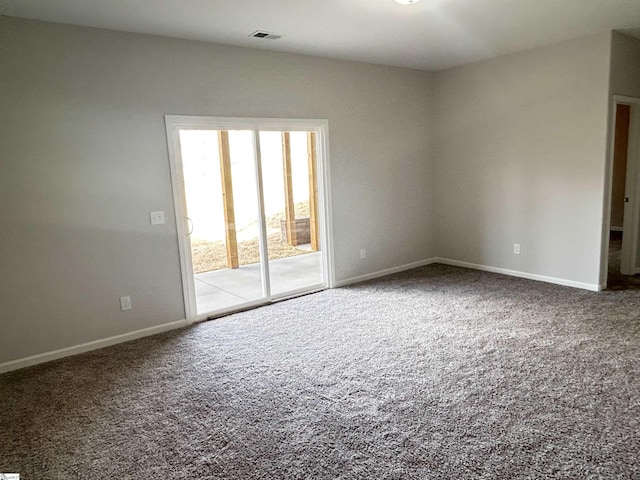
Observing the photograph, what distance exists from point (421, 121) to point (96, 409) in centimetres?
511

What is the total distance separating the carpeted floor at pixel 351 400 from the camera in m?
2.23

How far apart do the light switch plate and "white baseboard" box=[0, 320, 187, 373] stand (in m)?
0.98

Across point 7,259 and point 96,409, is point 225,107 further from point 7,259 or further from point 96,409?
point 96,409

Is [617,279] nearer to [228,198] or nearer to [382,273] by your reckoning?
[382,273]

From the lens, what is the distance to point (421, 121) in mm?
6094

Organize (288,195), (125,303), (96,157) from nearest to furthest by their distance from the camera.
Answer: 1. (96,157)
2. (125,303)
3. (288,195)

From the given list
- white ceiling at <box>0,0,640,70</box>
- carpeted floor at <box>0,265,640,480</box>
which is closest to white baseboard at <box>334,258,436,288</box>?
carpeted floor at <box>0,265,640,480</box>

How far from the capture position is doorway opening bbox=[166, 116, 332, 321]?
4.33 metres

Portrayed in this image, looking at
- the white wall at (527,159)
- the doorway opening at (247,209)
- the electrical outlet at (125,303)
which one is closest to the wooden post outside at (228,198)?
the doorway opening at (247,209)

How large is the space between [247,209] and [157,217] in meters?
1.02

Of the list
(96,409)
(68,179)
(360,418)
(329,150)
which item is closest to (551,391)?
(360,418)

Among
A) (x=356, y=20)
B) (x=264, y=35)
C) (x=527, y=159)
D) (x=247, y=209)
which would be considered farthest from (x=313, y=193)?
(x=527, y=159)

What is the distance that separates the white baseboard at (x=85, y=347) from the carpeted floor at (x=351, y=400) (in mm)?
106

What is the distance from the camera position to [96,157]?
12.2ft
